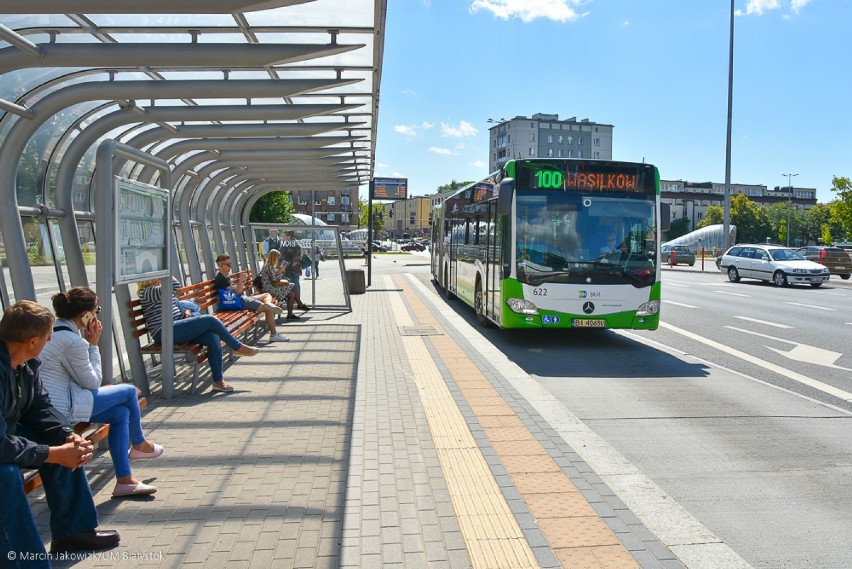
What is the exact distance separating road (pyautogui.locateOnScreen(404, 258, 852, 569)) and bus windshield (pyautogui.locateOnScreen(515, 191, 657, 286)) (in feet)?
4.11

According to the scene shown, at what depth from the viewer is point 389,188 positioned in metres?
24.0

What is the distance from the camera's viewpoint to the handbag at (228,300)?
10.6 meters

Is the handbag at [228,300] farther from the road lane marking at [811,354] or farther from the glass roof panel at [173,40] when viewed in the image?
the road lane marking at [811,354]

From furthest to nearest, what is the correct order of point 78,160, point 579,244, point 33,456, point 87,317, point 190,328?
point 579,244
point 190,328
point 78,160
point 87,317
point 33,456

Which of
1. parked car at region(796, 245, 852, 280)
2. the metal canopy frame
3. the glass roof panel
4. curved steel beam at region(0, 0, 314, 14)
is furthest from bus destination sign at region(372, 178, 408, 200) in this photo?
parked car at region(796, 245, 852, 280)

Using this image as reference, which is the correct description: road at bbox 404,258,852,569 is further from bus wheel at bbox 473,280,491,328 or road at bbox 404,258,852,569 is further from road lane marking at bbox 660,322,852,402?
bus wheel at bbox 473,280,491,328

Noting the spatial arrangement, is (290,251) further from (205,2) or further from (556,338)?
(205,2)

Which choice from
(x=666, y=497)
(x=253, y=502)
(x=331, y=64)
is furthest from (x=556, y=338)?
(x=253, y=502)

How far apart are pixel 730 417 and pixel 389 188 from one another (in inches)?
712

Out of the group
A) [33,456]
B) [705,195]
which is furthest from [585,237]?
[705,195]

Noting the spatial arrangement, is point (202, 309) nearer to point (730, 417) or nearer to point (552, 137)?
point (730, 417)

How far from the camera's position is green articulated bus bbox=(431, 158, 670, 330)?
10.6 metres

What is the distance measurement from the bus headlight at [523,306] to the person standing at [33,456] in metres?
7.54

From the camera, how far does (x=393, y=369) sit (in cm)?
909
